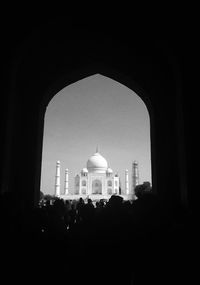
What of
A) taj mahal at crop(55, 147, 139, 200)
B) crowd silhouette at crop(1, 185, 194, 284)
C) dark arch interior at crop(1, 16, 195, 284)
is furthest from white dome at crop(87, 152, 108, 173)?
crowd silhouette at crop(1, 185, 194, 284)

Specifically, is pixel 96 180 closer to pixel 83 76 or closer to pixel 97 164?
pixel 97 164

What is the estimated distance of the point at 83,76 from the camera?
7.80 metres

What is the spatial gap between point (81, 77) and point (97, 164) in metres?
35.9

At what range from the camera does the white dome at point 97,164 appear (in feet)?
142

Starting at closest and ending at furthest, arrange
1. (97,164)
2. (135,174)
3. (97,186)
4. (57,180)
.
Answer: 1. (135,174)
2. (57,180)
3. (97,164)
4. (97,186)

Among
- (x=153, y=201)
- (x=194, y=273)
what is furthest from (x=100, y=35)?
(x=194, y=273)

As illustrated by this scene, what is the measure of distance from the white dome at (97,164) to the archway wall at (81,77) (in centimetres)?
3582

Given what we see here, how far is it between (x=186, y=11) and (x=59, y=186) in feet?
132

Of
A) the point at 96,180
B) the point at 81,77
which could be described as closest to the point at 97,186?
the point at 96,180

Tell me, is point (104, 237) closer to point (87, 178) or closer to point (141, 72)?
point (141, 72)

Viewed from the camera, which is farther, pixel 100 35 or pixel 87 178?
pixel 87 178

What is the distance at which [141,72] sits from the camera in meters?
7.35

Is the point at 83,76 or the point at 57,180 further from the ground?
the point at 83,76

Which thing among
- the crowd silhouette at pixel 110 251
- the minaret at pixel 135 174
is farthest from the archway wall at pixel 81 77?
the minaret at pixel 135 174
